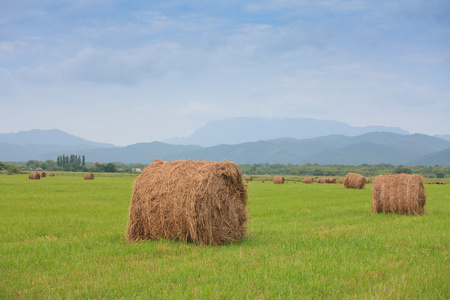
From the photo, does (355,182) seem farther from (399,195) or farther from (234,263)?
(234,263)

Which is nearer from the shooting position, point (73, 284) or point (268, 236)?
point (73, 284)

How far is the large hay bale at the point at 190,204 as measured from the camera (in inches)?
402

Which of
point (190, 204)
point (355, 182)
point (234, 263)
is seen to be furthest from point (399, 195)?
point (355, 182)

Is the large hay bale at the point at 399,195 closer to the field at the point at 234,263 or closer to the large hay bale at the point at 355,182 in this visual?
the field at the point at 234,263

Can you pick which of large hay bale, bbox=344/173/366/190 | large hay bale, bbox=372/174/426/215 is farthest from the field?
large hay bale, bbox=344/173/366/190

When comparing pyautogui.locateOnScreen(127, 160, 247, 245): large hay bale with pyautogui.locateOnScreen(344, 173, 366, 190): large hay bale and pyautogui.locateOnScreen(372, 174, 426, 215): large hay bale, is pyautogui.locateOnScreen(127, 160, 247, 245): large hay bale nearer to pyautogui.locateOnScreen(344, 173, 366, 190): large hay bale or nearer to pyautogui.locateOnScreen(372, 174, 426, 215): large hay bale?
pyautogui.locateOnScreen(372, 174, 426, 215): large hay bale

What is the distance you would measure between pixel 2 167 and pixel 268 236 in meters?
88.0

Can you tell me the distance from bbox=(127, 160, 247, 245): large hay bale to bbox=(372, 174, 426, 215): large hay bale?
29.3ft

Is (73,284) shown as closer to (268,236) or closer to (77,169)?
(268,236)

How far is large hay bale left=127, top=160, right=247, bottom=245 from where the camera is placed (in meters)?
Result: 10.2

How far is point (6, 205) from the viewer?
18.6 meters

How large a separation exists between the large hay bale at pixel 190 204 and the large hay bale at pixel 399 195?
29.3ft

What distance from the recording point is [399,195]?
56.9ft

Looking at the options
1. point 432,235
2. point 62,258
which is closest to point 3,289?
point 62,258
